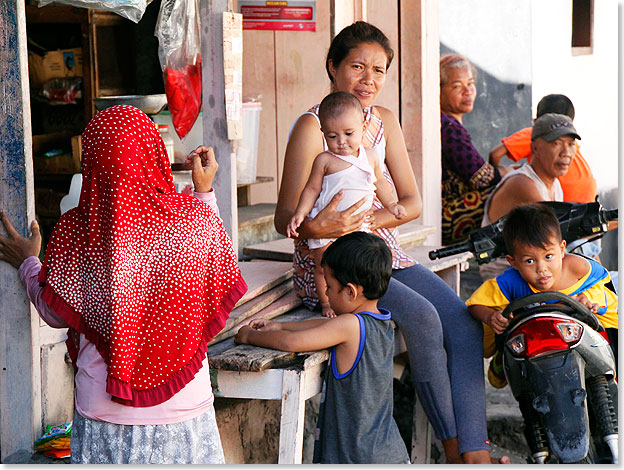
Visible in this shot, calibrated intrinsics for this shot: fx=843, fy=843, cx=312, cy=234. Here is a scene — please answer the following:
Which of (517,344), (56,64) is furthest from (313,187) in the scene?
(56,64)

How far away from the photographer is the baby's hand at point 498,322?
10.8 ft

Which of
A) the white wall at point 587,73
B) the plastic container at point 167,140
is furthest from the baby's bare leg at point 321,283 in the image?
the white wall at point 587,73

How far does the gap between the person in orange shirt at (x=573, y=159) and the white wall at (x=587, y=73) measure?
8.18 feet

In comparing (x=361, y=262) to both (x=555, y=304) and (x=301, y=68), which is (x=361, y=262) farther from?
(x=301, y=68)

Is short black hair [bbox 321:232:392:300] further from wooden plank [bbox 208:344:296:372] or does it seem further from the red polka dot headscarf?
the red polka dot headscarf

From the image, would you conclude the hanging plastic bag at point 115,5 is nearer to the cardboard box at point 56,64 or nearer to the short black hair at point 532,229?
the short black hair at point 532,229

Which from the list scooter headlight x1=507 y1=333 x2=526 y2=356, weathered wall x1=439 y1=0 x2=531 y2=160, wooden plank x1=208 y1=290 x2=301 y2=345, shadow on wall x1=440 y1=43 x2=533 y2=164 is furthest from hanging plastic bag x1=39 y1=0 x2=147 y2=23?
shadow on wall x1=440 y1=43 x2=533 y2=164

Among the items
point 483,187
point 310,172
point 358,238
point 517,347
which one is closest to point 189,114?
point 310,172

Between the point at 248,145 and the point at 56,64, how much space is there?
1.33m

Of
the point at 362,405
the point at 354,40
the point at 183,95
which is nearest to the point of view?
the point at 362,405

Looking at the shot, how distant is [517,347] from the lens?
318cm

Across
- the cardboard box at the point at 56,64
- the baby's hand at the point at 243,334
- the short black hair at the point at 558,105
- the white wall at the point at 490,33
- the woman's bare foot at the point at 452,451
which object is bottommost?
the woman's bare foot at the point at 452,451

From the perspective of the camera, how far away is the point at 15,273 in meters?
2.88

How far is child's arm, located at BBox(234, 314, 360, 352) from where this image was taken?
287cm
